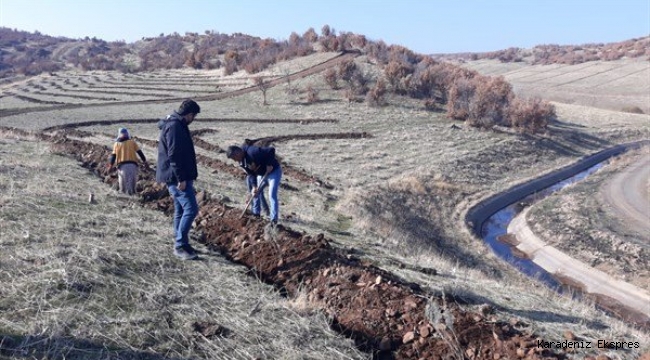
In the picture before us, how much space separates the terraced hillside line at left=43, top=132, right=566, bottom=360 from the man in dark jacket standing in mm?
1131

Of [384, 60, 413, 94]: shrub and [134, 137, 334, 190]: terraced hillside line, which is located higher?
[384, 60, 413, 94]: shrub

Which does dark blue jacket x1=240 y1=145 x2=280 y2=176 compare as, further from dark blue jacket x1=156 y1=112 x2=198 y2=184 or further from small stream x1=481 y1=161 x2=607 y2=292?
small stream x1=481 y1=161 x2=607 y2=292

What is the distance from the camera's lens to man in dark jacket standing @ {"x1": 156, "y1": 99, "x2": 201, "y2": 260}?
21.7ft

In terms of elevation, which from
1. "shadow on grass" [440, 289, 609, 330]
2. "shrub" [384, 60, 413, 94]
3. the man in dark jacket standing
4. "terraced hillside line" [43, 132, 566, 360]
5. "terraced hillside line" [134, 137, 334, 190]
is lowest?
"terraced hillside line" [134, 137, 334, 190]

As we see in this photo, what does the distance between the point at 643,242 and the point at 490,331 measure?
1404 centimetres

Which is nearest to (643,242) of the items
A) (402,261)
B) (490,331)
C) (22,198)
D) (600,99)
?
(402,261)

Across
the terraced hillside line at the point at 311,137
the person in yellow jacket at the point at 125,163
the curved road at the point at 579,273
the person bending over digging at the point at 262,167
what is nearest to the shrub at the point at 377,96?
the terraced hillside line at the point at 311,137

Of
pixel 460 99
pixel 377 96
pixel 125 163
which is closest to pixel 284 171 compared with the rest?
pixel 125 163

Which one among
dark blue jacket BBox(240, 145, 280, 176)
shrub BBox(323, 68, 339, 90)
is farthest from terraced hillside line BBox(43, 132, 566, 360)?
shrub BBox(323, 68, 339, 90)

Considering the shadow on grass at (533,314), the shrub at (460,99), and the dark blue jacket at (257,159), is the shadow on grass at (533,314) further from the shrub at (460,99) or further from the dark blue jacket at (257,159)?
the shrub at (460,99)

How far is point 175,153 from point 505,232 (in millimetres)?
15203

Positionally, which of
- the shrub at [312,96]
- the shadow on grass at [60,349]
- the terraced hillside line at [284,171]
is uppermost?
the shrub at [312,96]

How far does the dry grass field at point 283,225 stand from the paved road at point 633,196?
10.7 feet

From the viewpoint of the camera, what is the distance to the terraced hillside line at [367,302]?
5480 mm
